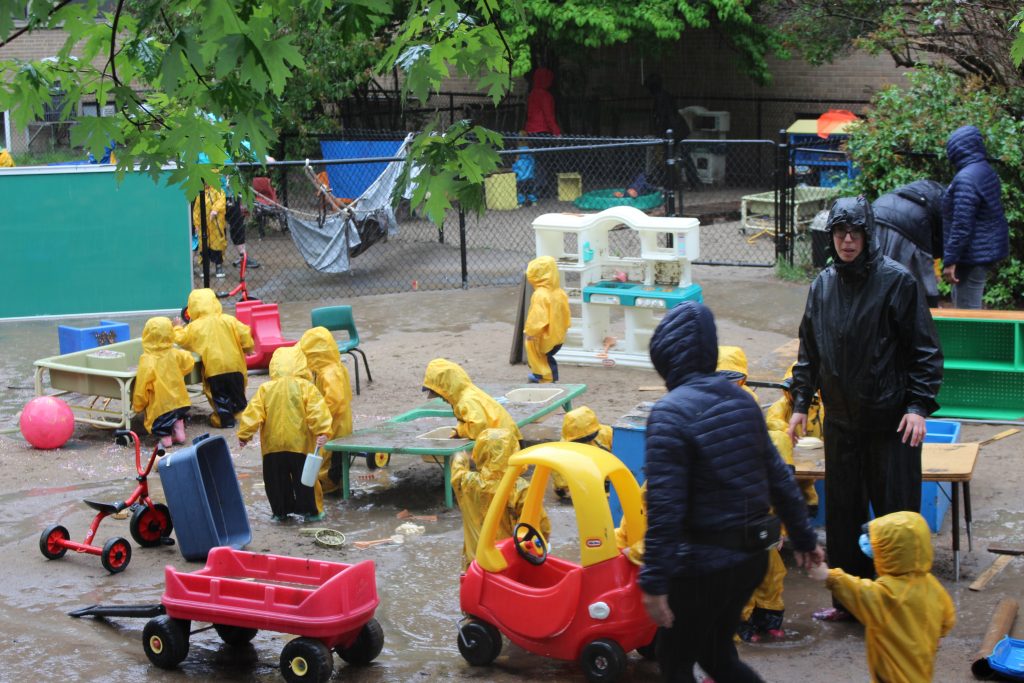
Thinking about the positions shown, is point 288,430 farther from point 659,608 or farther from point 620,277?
point 620,277

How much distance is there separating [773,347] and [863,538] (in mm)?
7186

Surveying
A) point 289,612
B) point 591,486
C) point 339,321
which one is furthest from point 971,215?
point 289,612

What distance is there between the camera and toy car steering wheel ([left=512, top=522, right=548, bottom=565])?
5801 mm

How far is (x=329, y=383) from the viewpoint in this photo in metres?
8.52

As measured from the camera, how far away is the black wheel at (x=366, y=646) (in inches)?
231

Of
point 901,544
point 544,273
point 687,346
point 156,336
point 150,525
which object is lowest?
point 150,525

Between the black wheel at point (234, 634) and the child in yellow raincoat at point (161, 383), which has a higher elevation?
the child in yellow raincoat at point (161, 383)

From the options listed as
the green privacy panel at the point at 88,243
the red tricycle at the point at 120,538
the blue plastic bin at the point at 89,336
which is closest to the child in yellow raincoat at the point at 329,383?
the red tricycle at the point at 120,538

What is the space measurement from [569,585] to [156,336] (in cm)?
509

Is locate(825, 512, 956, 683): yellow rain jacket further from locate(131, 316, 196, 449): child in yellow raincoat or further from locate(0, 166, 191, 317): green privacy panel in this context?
locate(0, 166, 191, 317): green privacy panel

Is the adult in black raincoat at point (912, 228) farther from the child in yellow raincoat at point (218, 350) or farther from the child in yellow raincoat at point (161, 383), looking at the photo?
the child in yellow raincoat at point (161, 383)

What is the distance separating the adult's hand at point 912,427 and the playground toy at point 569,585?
1207 millimetres

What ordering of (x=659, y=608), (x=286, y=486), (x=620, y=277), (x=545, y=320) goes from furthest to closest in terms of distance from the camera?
(x=620, y=277) → (x=545, y=320) → (x=286, y=486) → (x=659, y=608)

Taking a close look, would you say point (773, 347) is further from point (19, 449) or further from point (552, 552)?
point (19, 449)
